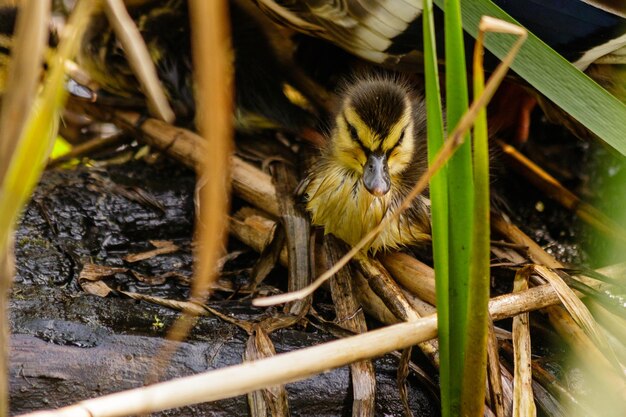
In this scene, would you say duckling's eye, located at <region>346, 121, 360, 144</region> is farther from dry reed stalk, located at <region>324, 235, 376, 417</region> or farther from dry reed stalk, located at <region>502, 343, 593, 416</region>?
dry reed stalk, located at <region>502, 343, 593, 416</region>

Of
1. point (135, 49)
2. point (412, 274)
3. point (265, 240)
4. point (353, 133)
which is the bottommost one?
point (135, 49)

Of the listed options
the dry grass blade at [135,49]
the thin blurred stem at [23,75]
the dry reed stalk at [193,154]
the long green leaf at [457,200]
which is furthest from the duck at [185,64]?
the thin blurred stem at [23,75]

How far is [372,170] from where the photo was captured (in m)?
1.63

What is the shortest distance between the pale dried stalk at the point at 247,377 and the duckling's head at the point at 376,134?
499 mm

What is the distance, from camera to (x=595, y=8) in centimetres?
163

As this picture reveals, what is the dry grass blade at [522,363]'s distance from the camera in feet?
4.47

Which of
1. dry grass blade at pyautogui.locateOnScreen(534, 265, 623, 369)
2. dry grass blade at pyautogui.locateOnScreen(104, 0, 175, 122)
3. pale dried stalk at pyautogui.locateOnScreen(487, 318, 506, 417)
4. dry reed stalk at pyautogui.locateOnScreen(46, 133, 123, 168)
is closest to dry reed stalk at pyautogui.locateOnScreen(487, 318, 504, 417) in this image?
pale dried stalk at pyautogui.locateOnScreen(487, 318, 506, 417)

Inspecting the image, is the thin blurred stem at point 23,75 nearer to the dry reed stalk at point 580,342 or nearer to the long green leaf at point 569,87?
the long green leaf at point 569,87

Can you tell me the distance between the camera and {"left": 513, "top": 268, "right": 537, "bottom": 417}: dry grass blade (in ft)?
4.47

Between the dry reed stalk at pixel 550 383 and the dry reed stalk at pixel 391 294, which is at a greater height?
the dry reed stalk at pixel 391 294

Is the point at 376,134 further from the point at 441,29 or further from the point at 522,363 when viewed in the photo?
the point at 522,363

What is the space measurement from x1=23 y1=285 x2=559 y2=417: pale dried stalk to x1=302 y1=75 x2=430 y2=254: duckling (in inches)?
19.6

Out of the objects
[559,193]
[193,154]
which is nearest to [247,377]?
[193,154]

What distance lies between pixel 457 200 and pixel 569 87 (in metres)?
0.33
